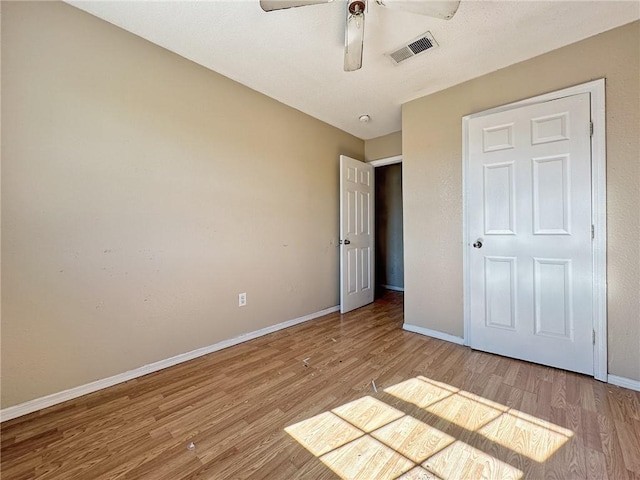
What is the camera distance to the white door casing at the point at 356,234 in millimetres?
3451

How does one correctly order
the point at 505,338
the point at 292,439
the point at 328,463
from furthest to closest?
the point at 505,338 → the point at 292,439 → the point at 328,463

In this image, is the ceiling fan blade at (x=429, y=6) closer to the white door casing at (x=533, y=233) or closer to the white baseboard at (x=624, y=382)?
the white door casing at (x=533, y=233)

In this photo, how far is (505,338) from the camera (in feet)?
7.30

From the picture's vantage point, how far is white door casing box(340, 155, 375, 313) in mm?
3451

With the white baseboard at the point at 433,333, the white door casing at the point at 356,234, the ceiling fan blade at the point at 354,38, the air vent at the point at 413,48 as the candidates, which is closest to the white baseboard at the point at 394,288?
the white door casing at the point at 356,234

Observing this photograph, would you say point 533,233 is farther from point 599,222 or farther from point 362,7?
point 362,7

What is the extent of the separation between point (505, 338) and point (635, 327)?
0.75 metres

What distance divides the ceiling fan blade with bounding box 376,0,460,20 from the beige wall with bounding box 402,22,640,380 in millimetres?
1186

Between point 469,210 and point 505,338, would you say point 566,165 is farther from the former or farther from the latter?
point 505,338

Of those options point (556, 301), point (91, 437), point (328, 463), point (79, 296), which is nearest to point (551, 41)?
point (556, 301)

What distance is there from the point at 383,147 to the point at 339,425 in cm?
346

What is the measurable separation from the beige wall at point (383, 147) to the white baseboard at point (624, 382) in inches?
117

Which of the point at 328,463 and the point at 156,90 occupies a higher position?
the point at 156,90

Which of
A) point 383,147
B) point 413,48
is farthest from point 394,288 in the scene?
point 413,48
